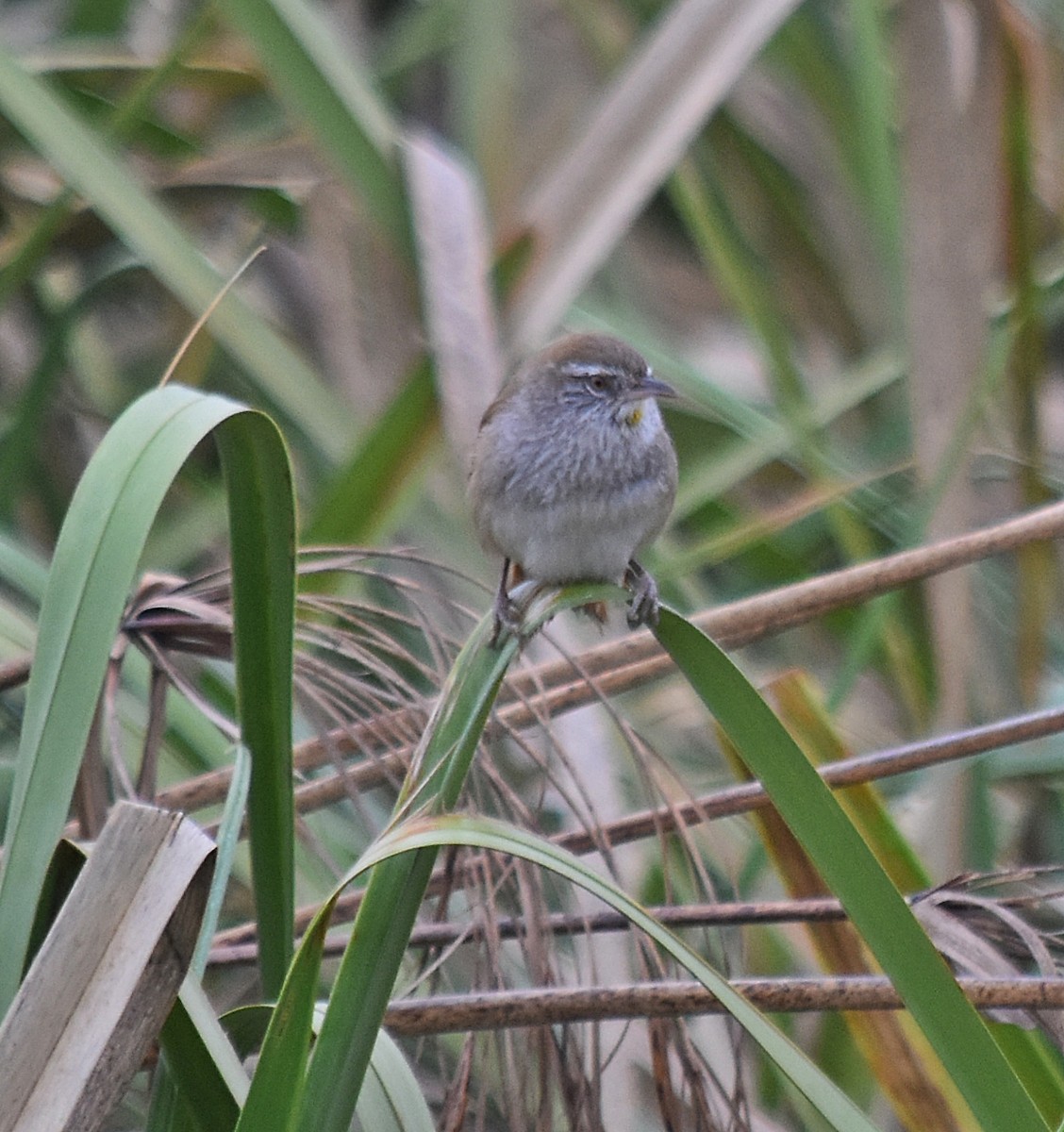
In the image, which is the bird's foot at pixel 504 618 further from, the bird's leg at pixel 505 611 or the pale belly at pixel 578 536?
the pale belly at pixel 578 536

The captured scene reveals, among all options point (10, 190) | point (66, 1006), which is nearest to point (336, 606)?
point (66, 1006)

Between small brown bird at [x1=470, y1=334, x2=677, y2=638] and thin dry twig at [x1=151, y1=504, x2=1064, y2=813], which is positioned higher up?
small brown bird at [x1=470, y1=334, x2=677, y2=638]

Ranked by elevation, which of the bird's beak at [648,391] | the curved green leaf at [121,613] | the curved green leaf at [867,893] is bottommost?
the curved green leaf at [867,893]

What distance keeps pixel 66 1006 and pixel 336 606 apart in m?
0.77

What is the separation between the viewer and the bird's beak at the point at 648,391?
260cm

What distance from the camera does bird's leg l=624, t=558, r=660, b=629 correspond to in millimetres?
1793

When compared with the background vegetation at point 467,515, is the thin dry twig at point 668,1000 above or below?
below

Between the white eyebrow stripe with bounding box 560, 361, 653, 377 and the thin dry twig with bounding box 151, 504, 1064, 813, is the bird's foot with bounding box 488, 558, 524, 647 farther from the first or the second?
the white eyebrow stripe with bounding box 560, 361, 653, 377

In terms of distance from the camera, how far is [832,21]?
13.0ft

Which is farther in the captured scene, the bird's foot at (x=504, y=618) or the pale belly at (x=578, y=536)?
the pale belly at (x=578, y=536)

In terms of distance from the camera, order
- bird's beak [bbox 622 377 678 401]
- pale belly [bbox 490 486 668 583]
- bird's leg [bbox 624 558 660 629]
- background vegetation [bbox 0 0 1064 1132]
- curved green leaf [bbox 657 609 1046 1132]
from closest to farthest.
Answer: curved green leaf [bbox 657 609 1046 1132], background vegetation [bbox 0 0 1064 1132], bird's leg [bbox 624 558 660 629], pale belly [bbox 490 486 668 583], bird's beak [bbox 622 377 678 401]

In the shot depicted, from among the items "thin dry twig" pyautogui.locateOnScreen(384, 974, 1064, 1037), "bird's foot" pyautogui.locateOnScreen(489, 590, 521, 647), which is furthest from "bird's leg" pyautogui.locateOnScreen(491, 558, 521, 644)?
"thin dry twig" pyautogui.locateOnScreen(384, 974, 1064, 1037)

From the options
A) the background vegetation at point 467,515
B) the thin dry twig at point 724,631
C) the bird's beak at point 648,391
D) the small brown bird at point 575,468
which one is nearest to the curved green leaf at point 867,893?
the background vegetation at point 467,515

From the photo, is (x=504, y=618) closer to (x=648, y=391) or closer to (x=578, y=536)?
(x=578, y=536)
